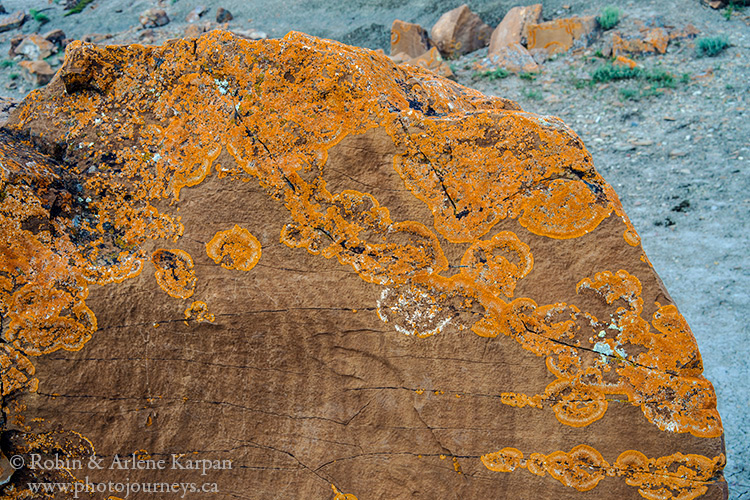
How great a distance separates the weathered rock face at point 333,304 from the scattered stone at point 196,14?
31.1 ft

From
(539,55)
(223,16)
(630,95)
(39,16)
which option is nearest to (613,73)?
(630,95)

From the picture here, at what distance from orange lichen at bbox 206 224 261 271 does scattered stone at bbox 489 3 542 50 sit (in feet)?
21.5

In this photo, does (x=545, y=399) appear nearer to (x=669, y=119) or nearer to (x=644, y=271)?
(x=644, y=271)

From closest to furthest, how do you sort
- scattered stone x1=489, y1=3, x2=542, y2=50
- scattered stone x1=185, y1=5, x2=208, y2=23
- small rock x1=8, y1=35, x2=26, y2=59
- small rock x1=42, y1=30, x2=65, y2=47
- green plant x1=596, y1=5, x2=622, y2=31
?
green plant x1=596, y1=5, x2=622, y2=31 → scattered stone x1=489, y1=3, x2=542, y2=50 → small rock x1=8, y1=35, x2=26, y2=59 → small rock x1=42, y1=30, x2=65, y2=47 → scattered stone x1=185, y1=5, x2=208, y2=23

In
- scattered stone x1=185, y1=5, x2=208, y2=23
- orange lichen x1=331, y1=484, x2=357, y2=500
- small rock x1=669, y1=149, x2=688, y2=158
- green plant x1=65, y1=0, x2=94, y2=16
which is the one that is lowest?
green plant x1=65, y1=0, x2=94, y2=16

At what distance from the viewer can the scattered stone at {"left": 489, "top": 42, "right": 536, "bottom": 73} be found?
700cm

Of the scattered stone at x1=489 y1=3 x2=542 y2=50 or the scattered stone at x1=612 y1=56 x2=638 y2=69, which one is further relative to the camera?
the scattered stone at x1=489 y1=3 x2=542 y2=50

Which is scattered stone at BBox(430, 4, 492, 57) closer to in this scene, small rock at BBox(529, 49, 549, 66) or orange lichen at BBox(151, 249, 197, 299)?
small rock at BBox(529, 49, 549, 66)

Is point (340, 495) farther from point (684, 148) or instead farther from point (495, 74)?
point (495, 74)

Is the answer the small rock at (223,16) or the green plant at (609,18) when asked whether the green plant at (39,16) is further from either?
the green plant at (609,18)

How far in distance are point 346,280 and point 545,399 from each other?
0.77m

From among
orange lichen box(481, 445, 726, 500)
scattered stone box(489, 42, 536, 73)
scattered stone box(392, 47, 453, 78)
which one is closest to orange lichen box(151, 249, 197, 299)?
orange lichen box(481, 445, 726, 500)

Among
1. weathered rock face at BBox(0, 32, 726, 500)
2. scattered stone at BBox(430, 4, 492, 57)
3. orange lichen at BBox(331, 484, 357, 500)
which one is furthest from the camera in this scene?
scattered stone at BBox(430, 4, 492, 57)

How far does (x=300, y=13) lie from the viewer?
10.4m
